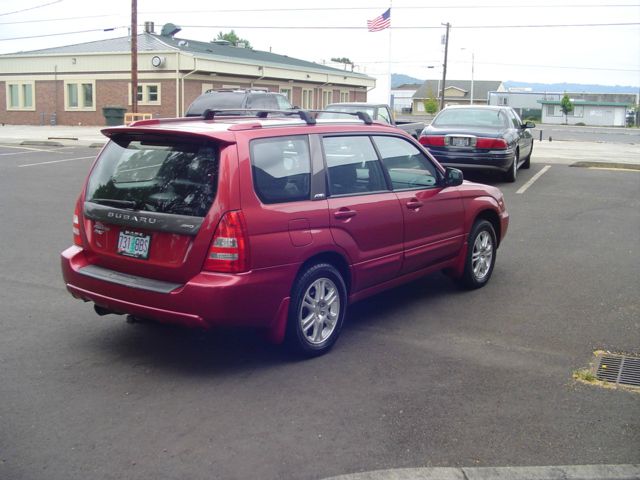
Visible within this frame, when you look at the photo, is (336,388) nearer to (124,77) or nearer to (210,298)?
(210,298)

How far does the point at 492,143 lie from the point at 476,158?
45cm

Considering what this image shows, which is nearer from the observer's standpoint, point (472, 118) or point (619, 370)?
point (619, 370)

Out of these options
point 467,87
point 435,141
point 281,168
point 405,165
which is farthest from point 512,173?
point 467,87

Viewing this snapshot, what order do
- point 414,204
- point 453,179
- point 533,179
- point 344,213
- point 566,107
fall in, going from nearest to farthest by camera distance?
point 344,213 < point 414,204 < point 453,179 < point 533,179 < point 566,107

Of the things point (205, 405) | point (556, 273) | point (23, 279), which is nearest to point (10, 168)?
point (23, 279)

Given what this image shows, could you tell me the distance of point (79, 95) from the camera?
4566cm

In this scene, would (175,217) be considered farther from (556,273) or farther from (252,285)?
(556,273)

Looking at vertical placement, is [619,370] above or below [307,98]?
below

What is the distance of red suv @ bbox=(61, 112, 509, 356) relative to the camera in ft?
16.6

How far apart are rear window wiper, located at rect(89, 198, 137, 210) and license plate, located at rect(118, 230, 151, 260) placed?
0.59 ft

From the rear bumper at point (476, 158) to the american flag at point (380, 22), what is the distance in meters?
26.6

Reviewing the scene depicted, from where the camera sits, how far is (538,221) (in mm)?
12117

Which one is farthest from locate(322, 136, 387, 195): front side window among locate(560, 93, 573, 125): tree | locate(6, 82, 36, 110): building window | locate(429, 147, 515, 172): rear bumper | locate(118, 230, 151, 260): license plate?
locate(560, 93, 573, 125): tree

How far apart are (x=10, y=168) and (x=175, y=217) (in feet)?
50.1
